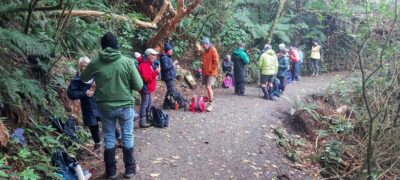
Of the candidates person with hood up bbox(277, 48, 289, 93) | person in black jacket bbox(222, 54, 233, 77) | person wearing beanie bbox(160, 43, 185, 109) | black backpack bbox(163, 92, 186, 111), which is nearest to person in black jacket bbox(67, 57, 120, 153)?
person wearing beanie bbox(160, 43, 185, 109)

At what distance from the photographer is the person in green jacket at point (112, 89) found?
496 centimetres

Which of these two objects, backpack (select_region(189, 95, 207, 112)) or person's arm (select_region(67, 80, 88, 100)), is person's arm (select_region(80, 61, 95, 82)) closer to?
person's arm (select_region(67, 80, 88, 100))

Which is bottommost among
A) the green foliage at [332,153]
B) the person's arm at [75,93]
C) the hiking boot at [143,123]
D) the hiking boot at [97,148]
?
the green foliage at [332,153]

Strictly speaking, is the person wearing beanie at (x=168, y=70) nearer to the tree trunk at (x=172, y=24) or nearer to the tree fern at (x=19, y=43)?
the tree trunk at (x=172, y=24)

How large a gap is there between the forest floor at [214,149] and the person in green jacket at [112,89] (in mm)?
553

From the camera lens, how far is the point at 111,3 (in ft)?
40.0

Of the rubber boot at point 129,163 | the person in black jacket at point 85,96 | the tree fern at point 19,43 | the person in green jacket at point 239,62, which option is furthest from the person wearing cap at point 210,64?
the tree fern at point 19,43

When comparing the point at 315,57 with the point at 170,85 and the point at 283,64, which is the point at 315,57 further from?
the point at 170,85

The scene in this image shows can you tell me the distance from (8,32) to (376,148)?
716 cm

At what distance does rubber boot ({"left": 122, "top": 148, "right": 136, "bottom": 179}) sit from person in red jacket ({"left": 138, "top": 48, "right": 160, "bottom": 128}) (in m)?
2.62

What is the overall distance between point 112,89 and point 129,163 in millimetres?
1126

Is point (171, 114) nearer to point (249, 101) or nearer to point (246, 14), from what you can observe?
point (249, 101)

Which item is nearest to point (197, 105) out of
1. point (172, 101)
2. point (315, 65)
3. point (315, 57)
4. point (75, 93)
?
point (172, 101)

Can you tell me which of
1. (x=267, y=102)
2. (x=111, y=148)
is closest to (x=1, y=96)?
(x=111, y=148)
